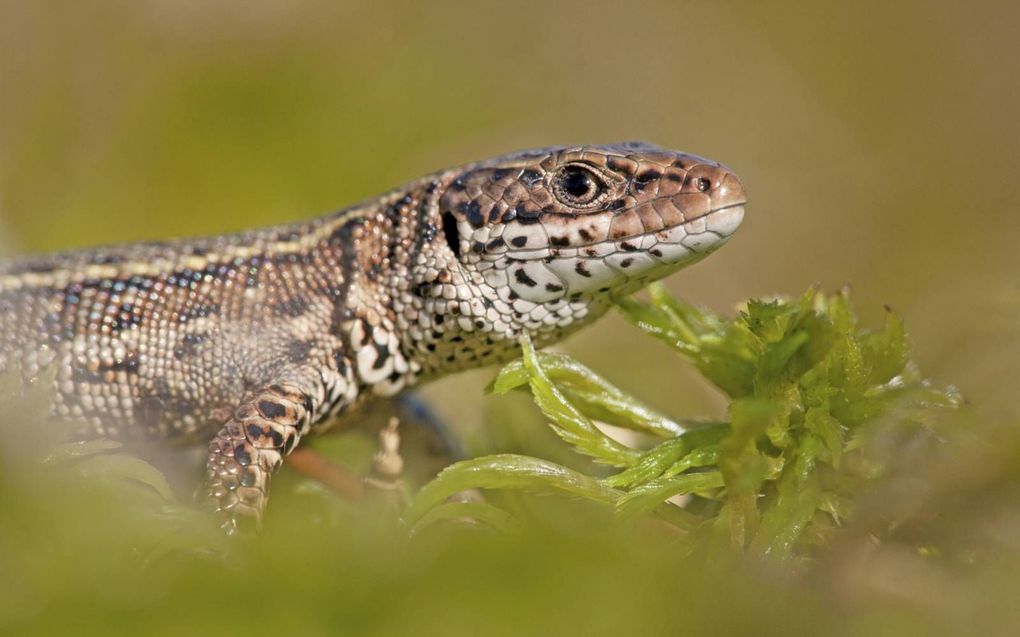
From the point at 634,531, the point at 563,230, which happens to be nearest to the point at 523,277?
the point at 563,230

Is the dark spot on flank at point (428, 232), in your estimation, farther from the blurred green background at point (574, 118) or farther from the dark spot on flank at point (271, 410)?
the blurred green background at point (574, 118)

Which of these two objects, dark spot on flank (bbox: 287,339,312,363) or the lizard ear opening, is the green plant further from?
dark spot on flank (bbox: 287,339,312,363)

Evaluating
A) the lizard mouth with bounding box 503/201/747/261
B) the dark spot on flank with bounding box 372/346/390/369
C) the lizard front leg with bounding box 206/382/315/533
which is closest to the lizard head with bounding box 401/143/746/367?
the lizard mouth with bounding box 503/201/747/261

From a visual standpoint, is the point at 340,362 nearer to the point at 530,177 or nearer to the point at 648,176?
the point at 530,177

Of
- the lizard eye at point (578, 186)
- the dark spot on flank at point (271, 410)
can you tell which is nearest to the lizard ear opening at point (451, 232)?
the lizard eye at point (578, 186)

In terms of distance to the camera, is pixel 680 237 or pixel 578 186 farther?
pixel 578 186

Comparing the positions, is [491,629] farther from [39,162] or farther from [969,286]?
[39,162]
